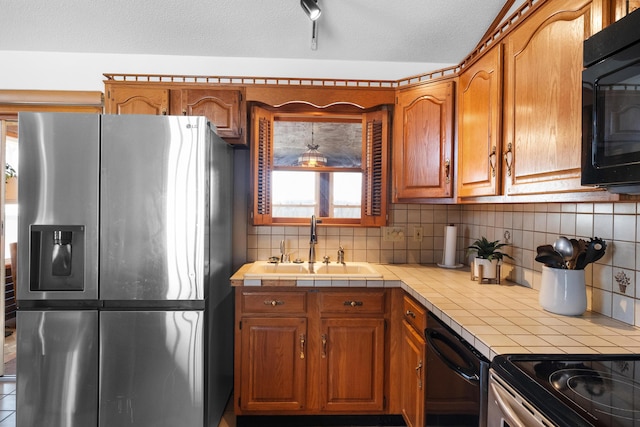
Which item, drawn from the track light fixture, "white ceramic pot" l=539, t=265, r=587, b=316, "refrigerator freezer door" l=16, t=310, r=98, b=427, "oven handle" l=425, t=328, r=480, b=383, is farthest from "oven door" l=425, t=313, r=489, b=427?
the track light fixture

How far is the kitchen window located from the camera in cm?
242

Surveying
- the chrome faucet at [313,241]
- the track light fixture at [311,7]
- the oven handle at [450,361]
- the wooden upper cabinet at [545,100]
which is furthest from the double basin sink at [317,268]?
the track light fixture at [311,7]

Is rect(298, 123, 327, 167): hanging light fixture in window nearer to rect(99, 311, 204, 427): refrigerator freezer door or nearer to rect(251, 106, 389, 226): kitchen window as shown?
rect(251, 106, 389, 226): kitchen window

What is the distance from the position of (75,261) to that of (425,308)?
173cm

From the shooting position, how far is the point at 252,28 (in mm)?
2258

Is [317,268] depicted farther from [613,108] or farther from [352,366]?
[613,108]

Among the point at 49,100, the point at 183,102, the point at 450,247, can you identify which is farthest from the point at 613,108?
the point at 49,100

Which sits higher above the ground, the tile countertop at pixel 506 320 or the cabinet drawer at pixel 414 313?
the tile countertop at pixel 506 320

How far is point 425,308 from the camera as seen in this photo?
164cm

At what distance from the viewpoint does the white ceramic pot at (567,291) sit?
1.35 meters

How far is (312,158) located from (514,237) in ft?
4.53

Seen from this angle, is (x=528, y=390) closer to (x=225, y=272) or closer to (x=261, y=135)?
(x=225, y=272)

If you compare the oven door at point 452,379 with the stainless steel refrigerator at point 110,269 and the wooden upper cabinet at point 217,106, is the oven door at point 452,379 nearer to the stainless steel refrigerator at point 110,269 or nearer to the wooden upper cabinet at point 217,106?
the stainless steel refrigerator at point 110,269

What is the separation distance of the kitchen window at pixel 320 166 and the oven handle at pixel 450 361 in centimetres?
108
